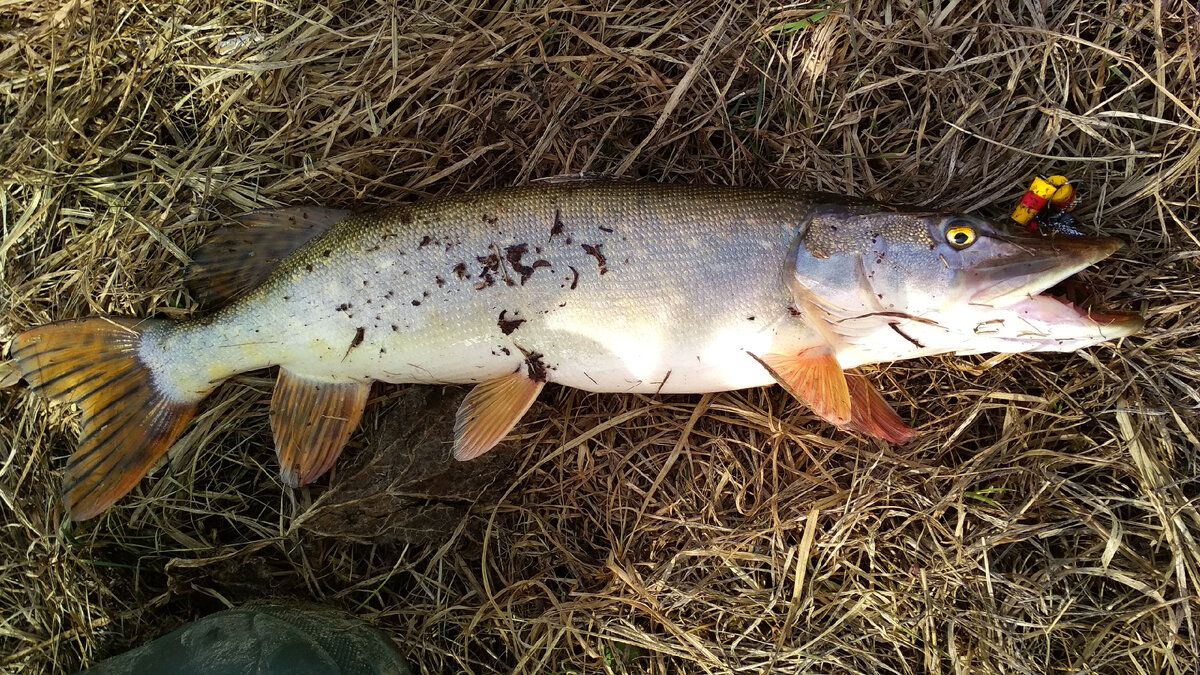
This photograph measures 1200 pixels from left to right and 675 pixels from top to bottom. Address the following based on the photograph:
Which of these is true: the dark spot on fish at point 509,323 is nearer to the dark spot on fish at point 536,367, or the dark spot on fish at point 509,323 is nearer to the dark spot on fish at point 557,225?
the dark spot on fish at point 536,367

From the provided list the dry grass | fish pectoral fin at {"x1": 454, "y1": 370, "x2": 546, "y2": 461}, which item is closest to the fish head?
the dry grass

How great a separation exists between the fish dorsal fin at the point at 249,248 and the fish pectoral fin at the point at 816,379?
176 centimetres

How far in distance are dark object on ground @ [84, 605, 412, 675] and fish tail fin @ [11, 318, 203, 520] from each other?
57 centimetres

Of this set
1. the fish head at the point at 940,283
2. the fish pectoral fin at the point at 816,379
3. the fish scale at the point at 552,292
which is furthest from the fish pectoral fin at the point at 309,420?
the fish head at the point at 940,283

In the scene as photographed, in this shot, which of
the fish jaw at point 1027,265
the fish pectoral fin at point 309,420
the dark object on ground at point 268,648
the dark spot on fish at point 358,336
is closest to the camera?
the fish jaw at point 1027,265

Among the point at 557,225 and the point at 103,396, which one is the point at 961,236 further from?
the point at 103,396

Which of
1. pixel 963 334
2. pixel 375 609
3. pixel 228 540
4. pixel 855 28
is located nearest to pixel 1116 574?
pixel 963 334

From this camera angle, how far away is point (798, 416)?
2678 mm

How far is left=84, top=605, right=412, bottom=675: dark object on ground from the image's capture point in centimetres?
227

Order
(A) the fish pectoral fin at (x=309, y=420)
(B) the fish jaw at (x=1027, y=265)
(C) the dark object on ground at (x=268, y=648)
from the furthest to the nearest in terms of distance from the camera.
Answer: (A) the fish pectoral fin at (x=309, y=420)
(C) the dark object on ground at (x=268, y=648)
(B) the fish jaw at (x=1027, y=265)

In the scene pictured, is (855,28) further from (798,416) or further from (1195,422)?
(1195,422)

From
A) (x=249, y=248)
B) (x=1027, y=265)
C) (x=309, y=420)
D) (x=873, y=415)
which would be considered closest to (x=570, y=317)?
(x=309, y=420)

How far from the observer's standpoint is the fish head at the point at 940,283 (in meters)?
2.17

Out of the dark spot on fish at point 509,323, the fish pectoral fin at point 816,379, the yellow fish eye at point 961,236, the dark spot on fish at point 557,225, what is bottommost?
the fish pectoral fin at point 816,379
